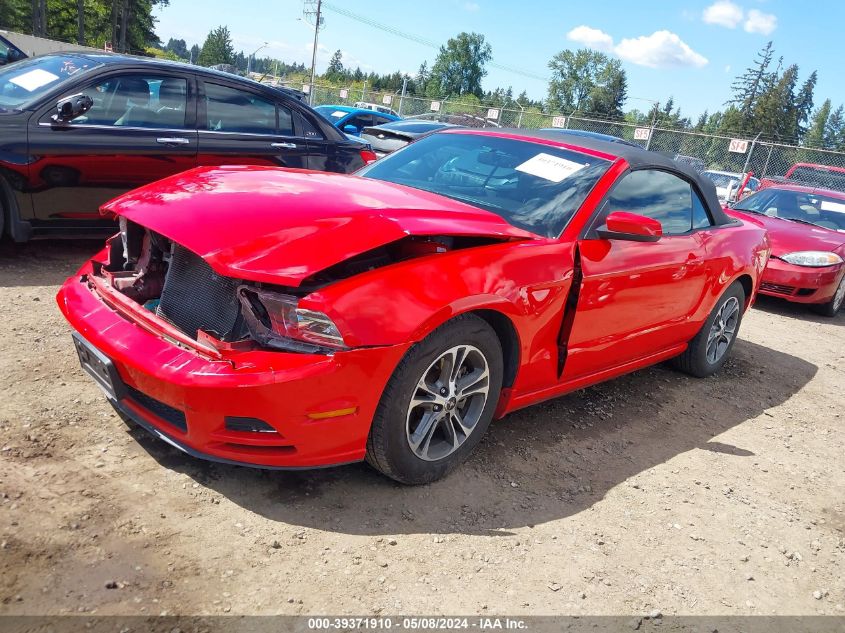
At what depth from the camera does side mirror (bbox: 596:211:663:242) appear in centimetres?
331

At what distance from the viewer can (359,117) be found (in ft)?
47.6

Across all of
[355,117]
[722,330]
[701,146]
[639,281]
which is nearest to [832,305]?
[722,330]

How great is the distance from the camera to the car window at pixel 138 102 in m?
5.03

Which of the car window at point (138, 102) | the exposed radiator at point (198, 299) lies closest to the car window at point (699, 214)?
the exposed radiator at point (198, 299)

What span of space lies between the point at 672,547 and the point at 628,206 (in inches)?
71.6

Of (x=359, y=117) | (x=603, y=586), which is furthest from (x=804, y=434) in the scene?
(x=359, y=117)

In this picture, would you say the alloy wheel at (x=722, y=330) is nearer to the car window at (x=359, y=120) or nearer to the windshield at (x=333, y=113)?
the car window at (x=359, y=120)

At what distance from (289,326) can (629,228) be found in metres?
1.81

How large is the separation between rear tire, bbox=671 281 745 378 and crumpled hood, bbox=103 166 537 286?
227 cm

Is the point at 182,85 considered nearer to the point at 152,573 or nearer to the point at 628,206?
the point at 628,206

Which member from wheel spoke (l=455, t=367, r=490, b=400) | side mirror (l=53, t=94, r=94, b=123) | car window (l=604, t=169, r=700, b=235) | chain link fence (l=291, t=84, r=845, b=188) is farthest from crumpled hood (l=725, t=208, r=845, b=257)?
chain link fence (l=291, t=84, r=845, b=188)

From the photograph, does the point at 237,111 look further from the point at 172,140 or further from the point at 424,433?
the point at 424,433

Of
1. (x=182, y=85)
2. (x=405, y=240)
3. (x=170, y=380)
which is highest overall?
(x=182, y=85)

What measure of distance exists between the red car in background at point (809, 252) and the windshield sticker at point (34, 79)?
6.82m
